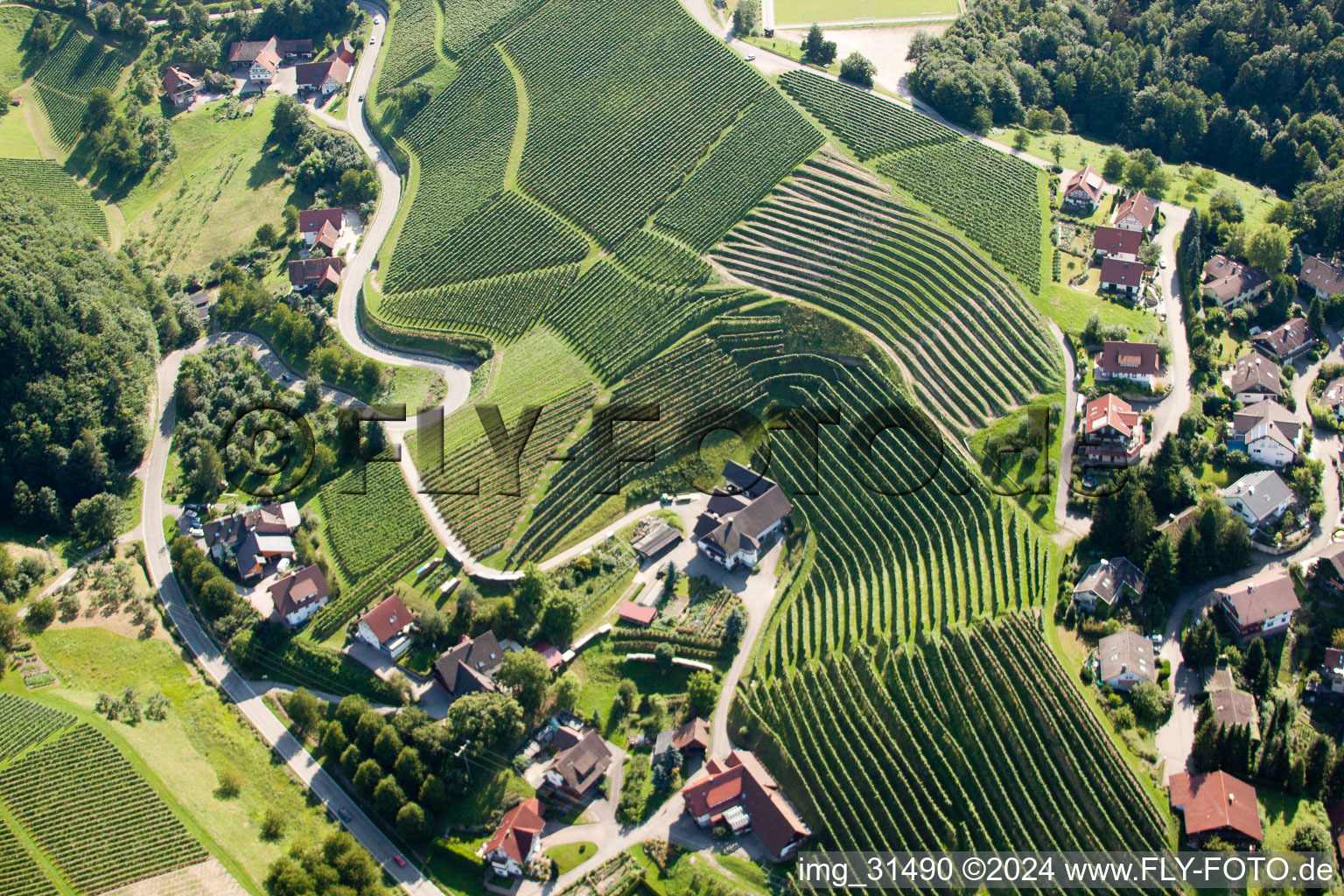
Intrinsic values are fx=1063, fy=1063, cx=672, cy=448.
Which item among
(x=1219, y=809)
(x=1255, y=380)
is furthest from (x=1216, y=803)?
(x=1255, y=380)

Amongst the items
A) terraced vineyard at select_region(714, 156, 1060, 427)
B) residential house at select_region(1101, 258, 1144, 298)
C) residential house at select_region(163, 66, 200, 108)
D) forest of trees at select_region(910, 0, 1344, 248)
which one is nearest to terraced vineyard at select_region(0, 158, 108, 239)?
residential house at select_region(163, 66, 200, 108)

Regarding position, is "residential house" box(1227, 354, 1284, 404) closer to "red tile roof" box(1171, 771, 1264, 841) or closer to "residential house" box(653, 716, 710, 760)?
"red tile roof" box(1171, 771, 1264, 841)

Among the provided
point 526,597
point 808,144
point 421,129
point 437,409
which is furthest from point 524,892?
point 421,129

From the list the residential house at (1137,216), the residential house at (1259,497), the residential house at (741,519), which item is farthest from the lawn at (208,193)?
the residential house at (1259,497)

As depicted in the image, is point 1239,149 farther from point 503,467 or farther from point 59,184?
point 59,184

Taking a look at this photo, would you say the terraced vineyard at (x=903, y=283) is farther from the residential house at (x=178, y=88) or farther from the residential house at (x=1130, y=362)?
the residential house at (x=178, y=88)
